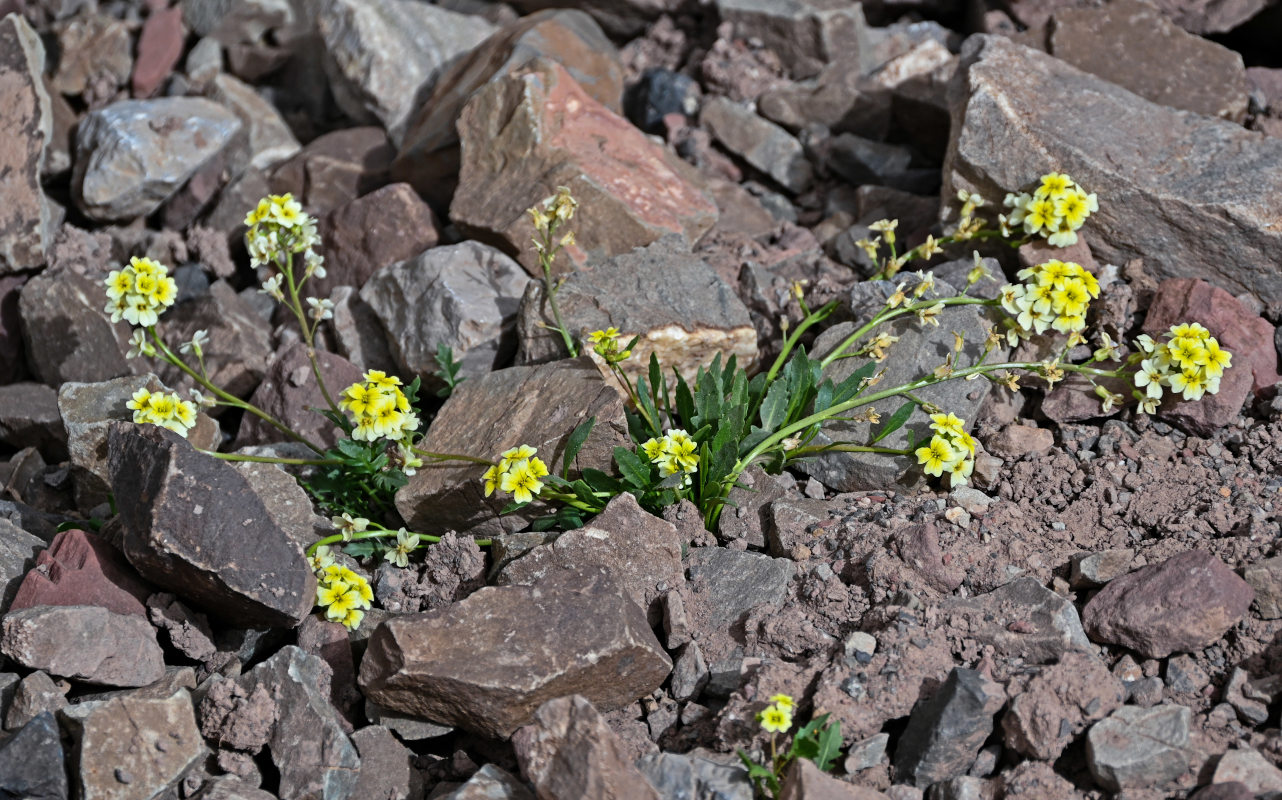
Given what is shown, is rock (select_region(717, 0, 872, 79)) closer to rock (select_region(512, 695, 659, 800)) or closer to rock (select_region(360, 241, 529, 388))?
rock (select_region(360, 241, 529, 388))

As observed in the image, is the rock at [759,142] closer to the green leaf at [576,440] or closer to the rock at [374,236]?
the rock at [374,236]

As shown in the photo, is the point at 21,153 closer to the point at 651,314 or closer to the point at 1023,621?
the point at 651,314

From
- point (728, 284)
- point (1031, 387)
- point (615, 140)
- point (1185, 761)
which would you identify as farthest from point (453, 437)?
point (1185, 761)

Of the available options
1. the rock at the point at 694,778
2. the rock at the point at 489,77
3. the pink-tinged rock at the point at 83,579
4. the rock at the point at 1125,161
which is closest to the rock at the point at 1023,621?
the rock at the point at 694,778

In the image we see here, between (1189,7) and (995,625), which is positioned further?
(1189,7)

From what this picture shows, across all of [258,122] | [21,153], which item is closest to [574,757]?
[21,153]

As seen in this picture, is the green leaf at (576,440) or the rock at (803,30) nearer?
the green leaf at (576,440)

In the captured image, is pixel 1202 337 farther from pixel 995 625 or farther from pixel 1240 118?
pixel 1240 118
